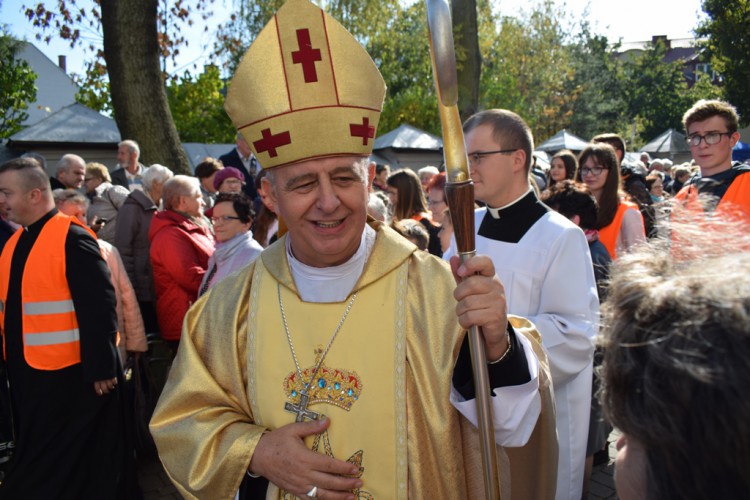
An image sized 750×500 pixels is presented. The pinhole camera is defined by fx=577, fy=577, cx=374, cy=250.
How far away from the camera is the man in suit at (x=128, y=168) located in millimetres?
6952

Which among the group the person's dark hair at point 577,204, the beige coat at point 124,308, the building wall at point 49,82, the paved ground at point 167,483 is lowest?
the paved ground at point 167,483

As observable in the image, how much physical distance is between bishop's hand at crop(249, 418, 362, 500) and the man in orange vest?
95.7 inches

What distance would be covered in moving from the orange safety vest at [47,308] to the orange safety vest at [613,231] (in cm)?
380

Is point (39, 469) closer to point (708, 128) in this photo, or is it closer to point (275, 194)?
point (275, 194)

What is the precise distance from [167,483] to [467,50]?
29.9ft

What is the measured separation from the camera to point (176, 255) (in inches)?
187

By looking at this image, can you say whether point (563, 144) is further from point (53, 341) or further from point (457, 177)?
point (457, 177)

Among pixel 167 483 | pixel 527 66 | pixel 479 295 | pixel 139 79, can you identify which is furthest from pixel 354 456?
pixel 527 66

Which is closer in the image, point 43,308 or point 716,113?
point 43,308

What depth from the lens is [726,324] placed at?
83 centimetres

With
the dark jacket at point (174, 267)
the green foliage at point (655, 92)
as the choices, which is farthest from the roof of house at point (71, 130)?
the green foliage at point (655, 92)

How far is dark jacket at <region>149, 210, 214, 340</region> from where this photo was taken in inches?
187

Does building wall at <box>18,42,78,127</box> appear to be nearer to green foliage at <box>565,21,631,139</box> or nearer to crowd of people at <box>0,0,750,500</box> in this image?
green foliage at <box>565,21,631,139</box>

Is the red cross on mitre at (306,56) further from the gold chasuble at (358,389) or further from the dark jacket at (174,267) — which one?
the dark jacket at (174,267)
